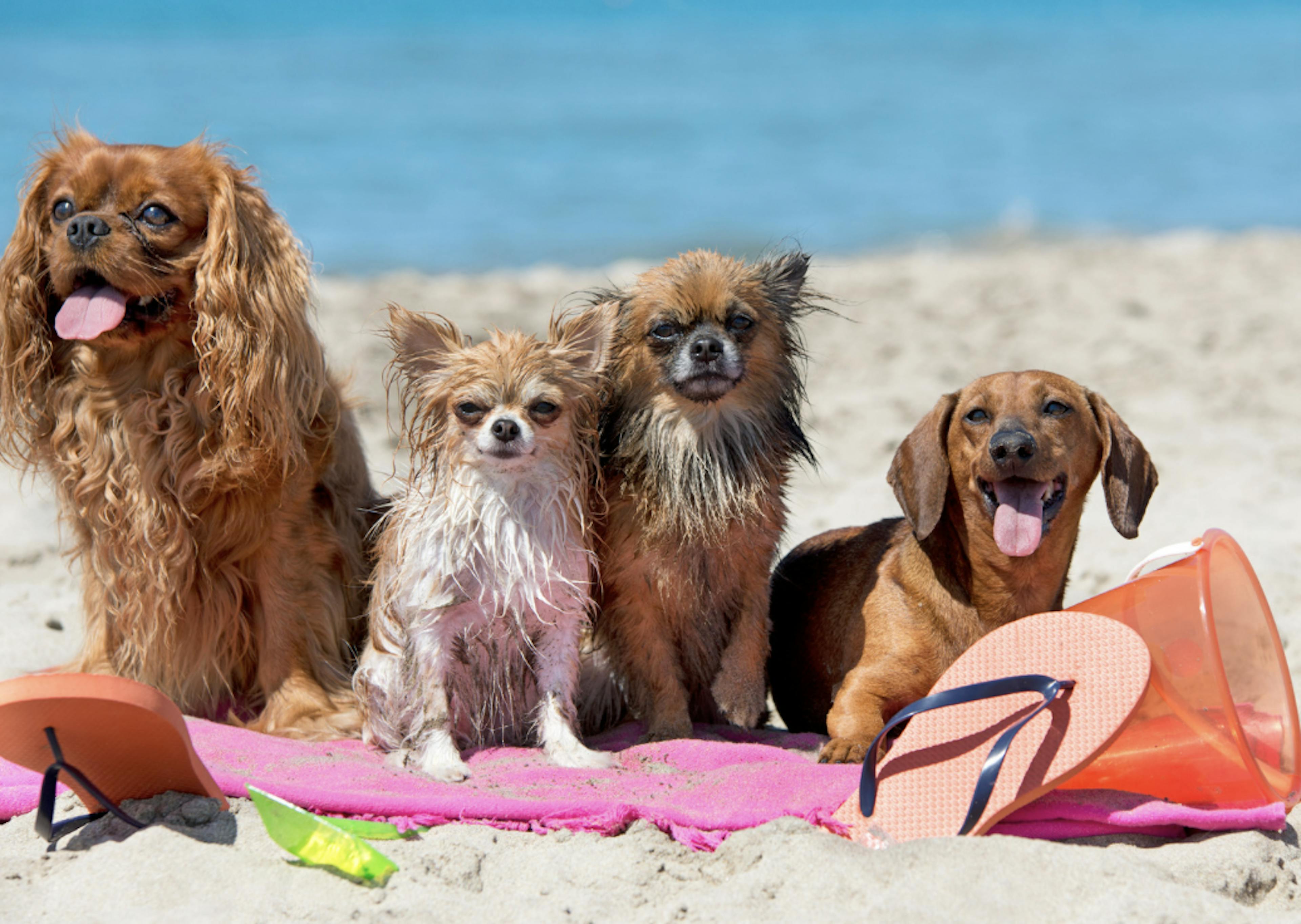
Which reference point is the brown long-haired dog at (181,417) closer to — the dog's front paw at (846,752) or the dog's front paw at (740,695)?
the dog's front paw at (740,695)

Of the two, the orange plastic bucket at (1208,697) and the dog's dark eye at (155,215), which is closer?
the orange plastic bucket at (1208,697)

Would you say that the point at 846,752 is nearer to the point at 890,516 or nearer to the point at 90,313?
the point at 90,313

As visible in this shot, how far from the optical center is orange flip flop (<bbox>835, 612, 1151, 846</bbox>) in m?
3.02

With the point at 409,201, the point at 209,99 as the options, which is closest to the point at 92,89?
the point at 209,99

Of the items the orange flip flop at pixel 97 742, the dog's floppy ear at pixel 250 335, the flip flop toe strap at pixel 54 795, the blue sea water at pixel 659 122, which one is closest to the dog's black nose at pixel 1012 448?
the dog's floppy ear at pixel 250 335

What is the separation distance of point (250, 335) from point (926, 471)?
2.06 meters

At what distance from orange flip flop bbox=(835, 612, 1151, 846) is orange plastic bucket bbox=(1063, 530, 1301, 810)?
0.40ft

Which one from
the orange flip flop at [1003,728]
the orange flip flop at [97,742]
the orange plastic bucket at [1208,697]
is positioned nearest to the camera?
the orange flip flop at [97,742]

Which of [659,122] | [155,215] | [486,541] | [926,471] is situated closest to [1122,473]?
[926,471]

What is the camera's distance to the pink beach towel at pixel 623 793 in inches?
122

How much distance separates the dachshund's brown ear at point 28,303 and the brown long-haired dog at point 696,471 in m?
1.74

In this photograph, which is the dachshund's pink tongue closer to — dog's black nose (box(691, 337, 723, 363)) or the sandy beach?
the sandy beach

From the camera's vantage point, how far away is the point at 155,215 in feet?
12.6

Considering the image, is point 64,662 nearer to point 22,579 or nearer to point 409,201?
point 22,579
